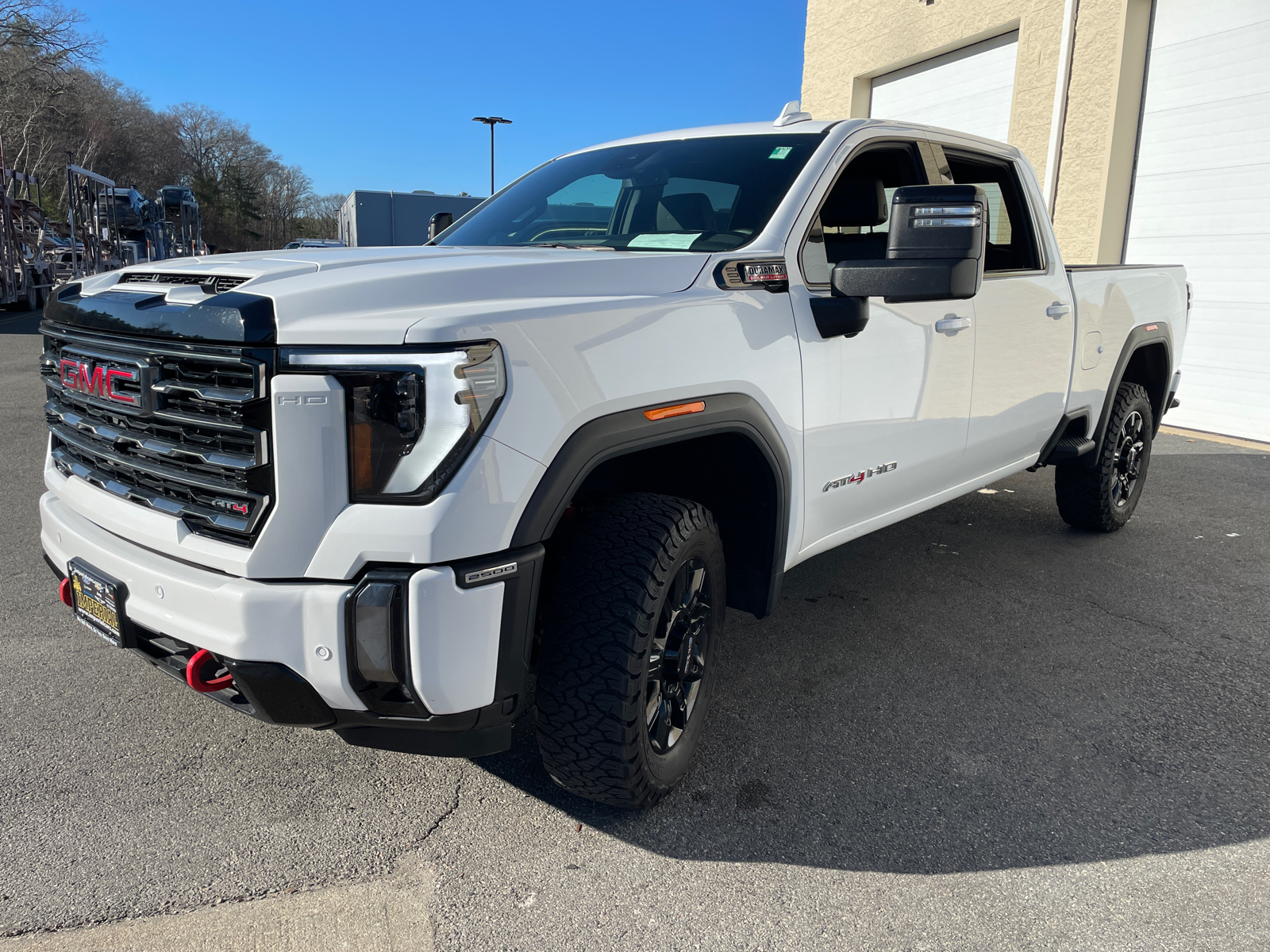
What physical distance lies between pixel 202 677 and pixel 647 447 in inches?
45.7

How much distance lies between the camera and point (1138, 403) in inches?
198

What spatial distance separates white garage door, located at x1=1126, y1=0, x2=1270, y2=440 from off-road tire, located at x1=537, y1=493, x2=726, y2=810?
8.73 metres

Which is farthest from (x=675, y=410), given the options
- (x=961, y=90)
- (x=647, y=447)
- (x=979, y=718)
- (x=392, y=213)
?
(x=392, y=213)

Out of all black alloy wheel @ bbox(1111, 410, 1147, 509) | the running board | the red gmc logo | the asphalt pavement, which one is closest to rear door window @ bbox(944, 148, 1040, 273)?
the running board

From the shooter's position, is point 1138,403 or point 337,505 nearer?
point 337,505

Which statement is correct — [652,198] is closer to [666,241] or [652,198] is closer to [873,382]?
[666,241]

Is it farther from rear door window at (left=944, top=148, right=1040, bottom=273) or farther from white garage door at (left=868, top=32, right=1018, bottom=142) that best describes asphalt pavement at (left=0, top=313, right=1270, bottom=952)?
white garage door at (left=868, top=32, right=1018, bottom=142)

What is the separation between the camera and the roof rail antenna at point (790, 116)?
3408 millimetres

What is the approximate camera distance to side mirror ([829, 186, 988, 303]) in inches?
98.3

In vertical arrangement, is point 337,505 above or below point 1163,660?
above

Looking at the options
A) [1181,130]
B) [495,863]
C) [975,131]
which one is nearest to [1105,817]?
[495,863]

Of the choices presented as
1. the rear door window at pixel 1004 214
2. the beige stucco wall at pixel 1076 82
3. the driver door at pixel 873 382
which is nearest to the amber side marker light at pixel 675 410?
the driver door at pixel 873 382

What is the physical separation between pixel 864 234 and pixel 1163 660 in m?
2.00

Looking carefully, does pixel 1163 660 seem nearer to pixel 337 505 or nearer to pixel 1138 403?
pixel 1138 403
